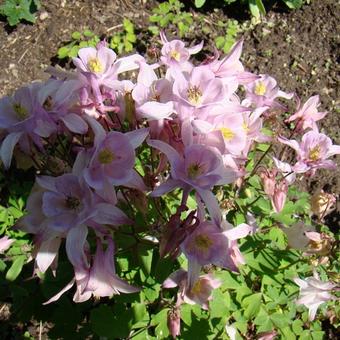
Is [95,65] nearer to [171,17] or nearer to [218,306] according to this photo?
[218,306]

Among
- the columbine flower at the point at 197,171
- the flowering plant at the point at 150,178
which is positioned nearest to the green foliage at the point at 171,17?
the flowering plant at the point at 150,178

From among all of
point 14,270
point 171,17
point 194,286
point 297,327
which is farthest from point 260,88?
point 171,17

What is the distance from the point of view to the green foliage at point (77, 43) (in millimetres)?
3037

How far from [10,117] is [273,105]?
88 centimetres

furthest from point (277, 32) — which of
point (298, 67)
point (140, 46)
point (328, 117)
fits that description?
point (140, 46)

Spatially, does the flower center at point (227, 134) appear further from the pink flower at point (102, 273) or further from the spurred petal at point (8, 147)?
the spurred petal at point (8, 147)

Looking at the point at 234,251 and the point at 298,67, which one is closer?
the point at 234,251

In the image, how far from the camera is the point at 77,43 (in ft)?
10.4

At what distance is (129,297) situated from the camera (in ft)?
5.81

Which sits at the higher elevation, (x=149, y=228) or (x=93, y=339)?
(x=149, y=228)

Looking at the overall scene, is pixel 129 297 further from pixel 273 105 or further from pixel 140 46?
pixel 140 46

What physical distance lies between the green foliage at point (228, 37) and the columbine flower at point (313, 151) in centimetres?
161

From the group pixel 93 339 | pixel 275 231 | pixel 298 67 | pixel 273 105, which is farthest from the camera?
pixel 298 67

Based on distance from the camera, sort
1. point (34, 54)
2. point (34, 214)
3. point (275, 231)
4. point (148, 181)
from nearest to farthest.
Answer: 1. point (34, 214)
2. point (148, 181)
3. point (275, 231)
4. point (34, 54)
